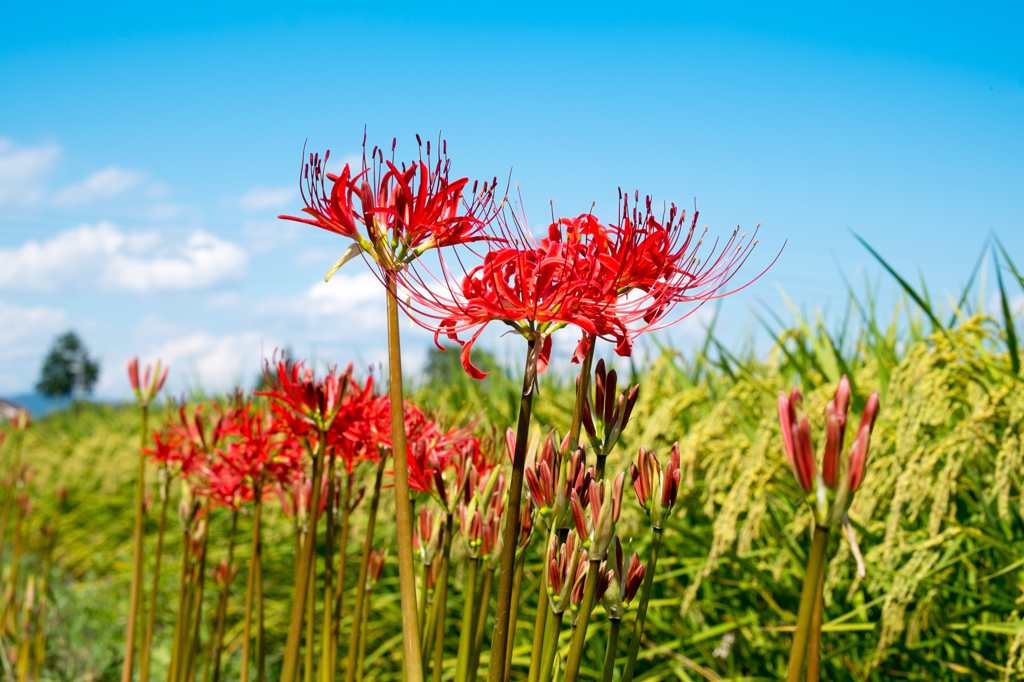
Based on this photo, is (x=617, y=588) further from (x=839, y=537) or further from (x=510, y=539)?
(x=839, y=537)

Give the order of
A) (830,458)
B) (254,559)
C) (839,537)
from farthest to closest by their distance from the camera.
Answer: (839,537)
(254,559)
(830,458)

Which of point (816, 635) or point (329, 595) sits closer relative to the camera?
point (816, 635)

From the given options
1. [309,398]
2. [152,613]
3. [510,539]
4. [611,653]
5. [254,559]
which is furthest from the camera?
[152,613]

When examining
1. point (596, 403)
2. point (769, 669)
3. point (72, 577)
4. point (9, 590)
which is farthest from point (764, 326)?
point (72, 577)

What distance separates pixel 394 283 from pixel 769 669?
2426 millimetres

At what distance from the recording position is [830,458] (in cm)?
69

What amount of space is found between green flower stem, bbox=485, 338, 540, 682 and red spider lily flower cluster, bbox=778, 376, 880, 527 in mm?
324

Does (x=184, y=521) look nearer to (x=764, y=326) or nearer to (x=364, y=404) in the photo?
(x=364, y=404)

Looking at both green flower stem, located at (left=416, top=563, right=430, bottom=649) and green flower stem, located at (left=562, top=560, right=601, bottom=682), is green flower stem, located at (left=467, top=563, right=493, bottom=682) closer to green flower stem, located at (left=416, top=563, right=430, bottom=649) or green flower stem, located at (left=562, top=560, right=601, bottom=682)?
green flower stem, located at (left=416, top=563, right=430, bottom=649)

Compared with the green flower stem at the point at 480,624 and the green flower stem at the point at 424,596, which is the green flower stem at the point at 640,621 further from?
the green flower stem at the point at 424,596

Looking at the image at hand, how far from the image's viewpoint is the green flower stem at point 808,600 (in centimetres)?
69

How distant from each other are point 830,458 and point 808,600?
14 centimetres

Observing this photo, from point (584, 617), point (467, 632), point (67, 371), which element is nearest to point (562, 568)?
point (584, 617)

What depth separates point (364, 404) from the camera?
1.59 m
